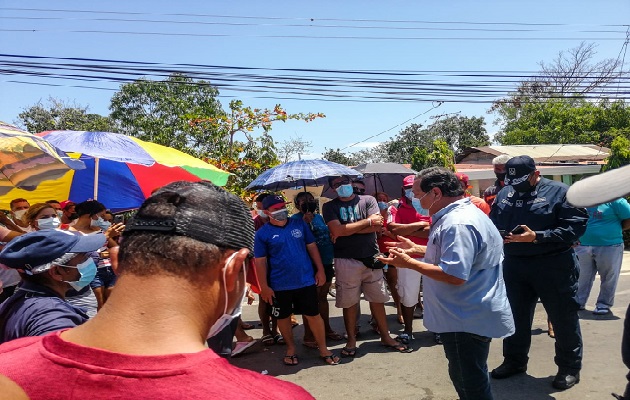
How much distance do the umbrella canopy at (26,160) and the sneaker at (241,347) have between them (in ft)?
8.85

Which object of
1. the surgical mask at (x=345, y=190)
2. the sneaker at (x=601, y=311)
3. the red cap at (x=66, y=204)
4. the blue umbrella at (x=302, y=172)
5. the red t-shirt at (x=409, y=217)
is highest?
the blue umbrella at (x=302, y=172)

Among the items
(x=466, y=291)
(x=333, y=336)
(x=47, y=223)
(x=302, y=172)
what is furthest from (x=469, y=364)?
(x=47, y=223)

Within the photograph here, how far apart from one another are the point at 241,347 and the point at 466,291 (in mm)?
3367

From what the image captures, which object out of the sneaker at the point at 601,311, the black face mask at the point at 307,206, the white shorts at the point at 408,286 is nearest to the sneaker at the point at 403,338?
the white shorts at the point at 408,286

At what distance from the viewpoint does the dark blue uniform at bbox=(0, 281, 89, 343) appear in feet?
6.93

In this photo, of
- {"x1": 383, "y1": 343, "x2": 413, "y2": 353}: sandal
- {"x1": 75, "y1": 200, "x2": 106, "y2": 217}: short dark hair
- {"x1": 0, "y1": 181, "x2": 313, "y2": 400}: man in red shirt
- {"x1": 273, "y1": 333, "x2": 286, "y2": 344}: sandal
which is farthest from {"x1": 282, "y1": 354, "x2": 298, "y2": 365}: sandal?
{"x1": 0, "y1": 181, "x2": 313, "y2": 400}: man in red shirt

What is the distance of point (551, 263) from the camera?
4.05 metres

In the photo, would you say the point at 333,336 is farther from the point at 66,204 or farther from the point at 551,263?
the point at 66,204

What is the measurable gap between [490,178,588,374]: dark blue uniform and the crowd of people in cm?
1

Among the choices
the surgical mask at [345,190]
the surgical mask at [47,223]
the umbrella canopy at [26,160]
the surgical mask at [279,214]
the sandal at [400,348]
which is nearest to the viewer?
the umbrella canopy at [26,160]

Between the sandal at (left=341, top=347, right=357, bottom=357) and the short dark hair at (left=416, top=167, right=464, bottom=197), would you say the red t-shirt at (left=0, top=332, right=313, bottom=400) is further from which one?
the sandal at (left=341, top=347, right=357, bottom=357)

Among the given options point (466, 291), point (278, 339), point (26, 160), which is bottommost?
point (278, 339)

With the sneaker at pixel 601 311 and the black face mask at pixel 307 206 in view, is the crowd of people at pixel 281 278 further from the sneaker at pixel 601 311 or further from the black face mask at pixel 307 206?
the sneaker at pixel 601 311

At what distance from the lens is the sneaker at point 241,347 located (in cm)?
561
